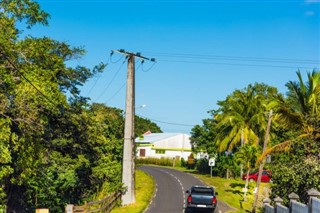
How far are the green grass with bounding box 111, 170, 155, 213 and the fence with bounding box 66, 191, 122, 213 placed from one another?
0.73m

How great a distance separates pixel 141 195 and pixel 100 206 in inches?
438

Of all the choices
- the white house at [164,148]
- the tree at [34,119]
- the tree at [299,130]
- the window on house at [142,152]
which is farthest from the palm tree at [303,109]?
the window on house at [142,152]

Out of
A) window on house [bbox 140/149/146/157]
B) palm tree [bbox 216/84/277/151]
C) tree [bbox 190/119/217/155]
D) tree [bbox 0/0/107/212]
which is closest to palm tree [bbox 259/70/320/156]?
tree [bbox 0/0/107/212]

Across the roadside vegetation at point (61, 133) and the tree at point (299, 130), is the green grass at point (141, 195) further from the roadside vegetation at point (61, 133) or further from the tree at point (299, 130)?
the tree at point (299, 130)

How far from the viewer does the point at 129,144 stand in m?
36.1

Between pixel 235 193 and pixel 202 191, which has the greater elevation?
pixel 202 191

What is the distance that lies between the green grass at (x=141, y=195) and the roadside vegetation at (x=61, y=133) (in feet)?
7.34

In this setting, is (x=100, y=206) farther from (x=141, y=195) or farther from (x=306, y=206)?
(x=306, y=206)

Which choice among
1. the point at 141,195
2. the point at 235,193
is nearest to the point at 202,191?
the point at 141,195

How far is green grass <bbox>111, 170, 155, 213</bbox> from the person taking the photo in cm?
3328

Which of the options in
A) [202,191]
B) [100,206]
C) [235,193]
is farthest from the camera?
[235,193]

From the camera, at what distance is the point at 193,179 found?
56.7 meters

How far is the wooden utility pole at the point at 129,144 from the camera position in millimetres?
36094

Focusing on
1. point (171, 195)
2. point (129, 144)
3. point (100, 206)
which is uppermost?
point (129, 144)
